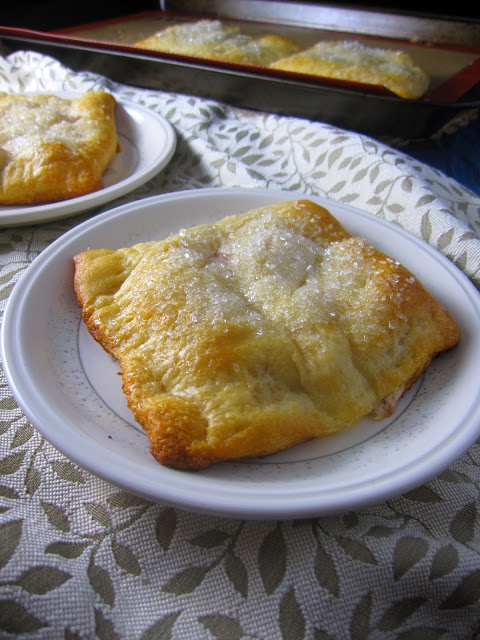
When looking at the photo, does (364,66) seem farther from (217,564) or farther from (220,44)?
(217,564)

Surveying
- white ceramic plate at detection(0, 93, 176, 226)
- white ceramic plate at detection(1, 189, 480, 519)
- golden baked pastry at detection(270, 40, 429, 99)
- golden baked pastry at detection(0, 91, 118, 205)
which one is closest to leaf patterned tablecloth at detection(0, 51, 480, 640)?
white ceramic plate at detection(1, 189, 480, 519)

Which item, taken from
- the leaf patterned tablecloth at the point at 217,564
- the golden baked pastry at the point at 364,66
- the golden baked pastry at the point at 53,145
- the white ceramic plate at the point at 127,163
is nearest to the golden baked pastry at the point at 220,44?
the golden baked pastry at the point at 364,66

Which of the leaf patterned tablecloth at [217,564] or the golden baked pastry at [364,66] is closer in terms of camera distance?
the leaf patterned tablecloth at [217,564]

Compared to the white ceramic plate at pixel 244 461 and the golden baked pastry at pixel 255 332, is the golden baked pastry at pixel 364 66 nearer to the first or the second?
the white ceramic plate at pixel 244 461

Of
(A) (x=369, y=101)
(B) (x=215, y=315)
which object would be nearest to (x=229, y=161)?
(A) (x=369, y=101)

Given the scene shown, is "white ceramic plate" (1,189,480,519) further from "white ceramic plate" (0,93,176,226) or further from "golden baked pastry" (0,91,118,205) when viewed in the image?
"golden baked pastry" (0,91,118,205)

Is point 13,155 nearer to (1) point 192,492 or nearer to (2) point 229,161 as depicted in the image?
(2) point 229,161
